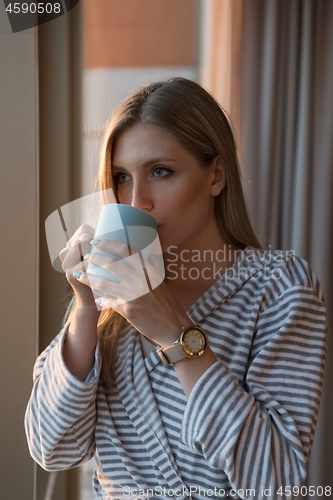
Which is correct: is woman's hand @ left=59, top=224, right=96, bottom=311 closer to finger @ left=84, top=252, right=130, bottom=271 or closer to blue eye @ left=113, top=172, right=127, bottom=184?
finger @ left=84, top=252, right=130, bottom=271

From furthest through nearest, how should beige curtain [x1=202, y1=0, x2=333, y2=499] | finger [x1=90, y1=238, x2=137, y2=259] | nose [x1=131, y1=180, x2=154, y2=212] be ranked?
1. beige curtain [x1=202, y1=0, x2=333, y2=499]
2. nose [x1=131, y1=180, x2=154, y2=212]
3. finger [x1=90, y1=238, x2=137, y2=259]

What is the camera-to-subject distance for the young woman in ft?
1.90

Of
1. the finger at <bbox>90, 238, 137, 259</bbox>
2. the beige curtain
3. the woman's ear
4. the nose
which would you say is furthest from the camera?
the beige curtain

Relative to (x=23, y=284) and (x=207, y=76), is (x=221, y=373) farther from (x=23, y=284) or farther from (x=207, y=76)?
(x=207, y=76)

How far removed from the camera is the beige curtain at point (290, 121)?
1243 millimetres

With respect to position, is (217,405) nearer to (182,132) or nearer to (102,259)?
(102,259)

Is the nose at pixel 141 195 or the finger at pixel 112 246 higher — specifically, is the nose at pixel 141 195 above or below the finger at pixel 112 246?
above

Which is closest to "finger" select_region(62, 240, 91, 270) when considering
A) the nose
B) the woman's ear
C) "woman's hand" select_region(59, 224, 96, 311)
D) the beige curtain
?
"woman's hand" select_region(59, 224, 96, 311)

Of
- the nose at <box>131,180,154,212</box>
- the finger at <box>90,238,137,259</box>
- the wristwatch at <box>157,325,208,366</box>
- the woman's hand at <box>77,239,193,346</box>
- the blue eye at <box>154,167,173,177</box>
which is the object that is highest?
the blue eye at <box>154,167,173,177</box>

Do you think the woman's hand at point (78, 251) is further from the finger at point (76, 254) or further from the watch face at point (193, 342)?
the watch face at point (193, 342)

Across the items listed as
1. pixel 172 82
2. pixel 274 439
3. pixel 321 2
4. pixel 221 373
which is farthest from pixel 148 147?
pixel 321 2

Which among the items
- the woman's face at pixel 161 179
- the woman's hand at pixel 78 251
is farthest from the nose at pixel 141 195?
the woman's hand at pixel 78 251

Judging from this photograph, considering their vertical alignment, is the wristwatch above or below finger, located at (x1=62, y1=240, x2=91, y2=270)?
below

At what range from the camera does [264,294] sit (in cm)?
72
